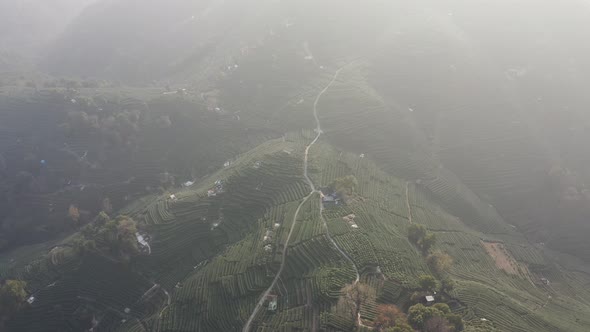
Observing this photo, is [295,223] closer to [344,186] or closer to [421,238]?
[344,186]

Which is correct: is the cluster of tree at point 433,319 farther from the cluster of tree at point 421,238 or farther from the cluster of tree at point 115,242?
the cluster of tree at point 115,242

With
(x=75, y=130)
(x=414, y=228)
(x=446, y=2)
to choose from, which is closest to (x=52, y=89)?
(x=75, y=130)

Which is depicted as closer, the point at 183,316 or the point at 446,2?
the point at 183,316

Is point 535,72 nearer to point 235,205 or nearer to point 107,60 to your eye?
point 235,205

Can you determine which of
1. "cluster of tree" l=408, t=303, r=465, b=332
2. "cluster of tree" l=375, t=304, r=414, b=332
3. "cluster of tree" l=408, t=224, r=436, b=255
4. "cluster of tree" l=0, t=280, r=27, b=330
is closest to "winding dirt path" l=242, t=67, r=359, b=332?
"cluster of tree" l=375, t=304, r=414, b=332

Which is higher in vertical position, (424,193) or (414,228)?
(414,228)

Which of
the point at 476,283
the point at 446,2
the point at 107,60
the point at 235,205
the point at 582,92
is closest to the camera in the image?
the point at 476,283

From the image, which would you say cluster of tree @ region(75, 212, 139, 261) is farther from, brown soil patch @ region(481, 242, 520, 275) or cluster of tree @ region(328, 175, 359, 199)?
brown soil patch @ region(481, 242, 520, 275)
